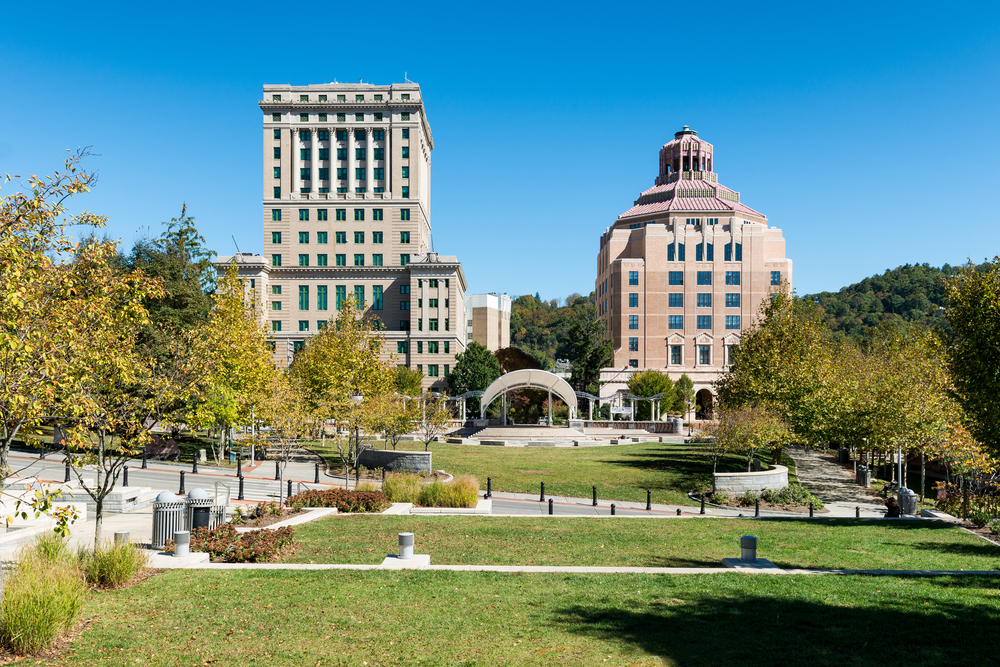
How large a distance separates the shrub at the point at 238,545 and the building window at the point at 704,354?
8926 centimetres

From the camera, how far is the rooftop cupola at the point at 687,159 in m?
122

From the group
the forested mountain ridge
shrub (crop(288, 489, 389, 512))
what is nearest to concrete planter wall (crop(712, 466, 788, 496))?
shrub (crop(288, 489, 389, 512))

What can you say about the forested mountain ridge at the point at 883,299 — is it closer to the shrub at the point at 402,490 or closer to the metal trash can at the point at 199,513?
the shrub at the point at 402,490

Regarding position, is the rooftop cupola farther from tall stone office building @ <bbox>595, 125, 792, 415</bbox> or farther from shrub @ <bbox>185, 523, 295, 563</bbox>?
shrub @ <bbox>185, 523, 295, 563</bbox>

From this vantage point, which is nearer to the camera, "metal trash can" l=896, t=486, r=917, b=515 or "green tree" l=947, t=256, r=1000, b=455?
"green tree" l=947, t=256, r=1000, b=455

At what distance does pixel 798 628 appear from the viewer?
10578mm

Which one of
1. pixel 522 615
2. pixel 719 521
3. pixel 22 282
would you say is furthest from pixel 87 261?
pixel 719 521

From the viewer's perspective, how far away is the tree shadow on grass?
937 centimetres

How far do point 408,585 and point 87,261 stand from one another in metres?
7.90

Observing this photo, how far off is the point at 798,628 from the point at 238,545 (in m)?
10.7

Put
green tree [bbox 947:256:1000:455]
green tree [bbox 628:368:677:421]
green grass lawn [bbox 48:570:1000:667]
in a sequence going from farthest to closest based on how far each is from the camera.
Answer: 1. green tree [bbox 628:368:677:421]
2. green tree [bbox 947:256:1000:455]
3. green grass lawn [bbox 48:570:1000:667]

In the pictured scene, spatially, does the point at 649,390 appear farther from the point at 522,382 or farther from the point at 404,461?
the point at 404,461

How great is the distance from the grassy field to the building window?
48.0 meters

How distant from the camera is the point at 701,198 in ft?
363
